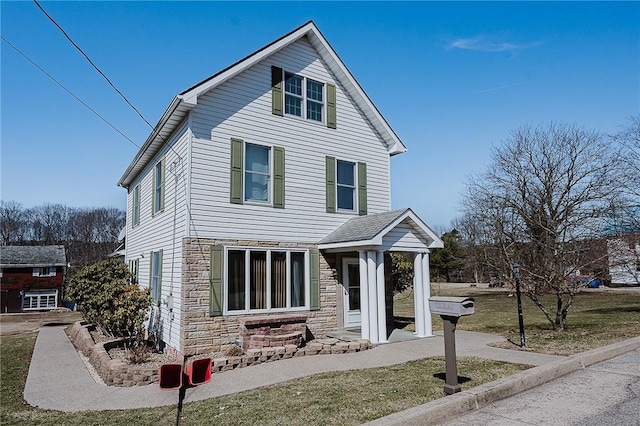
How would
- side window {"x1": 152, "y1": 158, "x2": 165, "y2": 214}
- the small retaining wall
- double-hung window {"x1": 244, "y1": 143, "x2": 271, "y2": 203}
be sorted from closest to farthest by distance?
the small retaining wall
double-hung window {"x1": 244, "y1": 143, "x2": 271, "y2": 203}
side window {"x1": 152, "y1": 158, "x2": 165, "y2": 214}

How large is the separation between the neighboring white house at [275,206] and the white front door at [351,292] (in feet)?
0.10

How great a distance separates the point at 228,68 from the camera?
11242mm

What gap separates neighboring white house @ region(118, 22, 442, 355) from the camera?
10680mm

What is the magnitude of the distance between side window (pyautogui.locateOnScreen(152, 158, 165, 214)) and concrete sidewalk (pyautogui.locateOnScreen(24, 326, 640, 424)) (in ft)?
15.3

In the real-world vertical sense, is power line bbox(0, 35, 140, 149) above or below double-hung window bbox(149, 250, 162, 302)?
above

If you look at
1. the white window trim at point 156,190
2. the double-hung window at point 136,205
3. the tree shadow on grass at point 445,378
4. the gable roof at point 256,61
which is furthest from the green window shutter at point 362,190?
the double-hung window at point 136,205

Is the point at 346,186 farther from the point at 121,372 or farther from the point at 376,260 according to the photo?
the point at 121,372

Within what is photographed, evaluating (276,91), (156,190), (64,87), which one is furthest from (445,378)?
(156,190)

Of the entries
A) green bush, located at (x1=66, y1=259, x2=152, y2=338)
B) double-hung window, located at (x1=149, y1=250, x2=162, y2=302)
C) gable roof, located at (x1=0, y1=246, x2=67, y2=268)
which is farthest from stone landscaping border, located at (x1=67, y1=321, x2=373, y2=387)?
gable roof, located at (x1=0, y1=246, x2=67, y2=268)

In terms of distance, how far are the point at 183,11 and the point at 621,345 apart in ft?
38.8

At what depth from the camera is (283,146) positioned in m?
12.3

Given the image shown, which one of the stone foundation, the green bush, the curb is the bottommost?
the curb

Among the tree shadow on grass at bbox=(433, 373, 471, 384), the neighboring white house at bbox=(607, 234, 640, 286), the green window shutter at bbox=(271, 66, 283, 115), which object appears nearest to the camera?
the tree shadow on grass at bbox=(433, 373, 471, 384)

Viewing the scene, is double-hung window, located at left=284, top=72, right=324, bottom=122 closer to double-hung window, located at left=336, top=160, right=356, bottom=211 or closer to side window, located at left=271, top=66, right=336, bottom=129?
side window, located at left=271, top=66, right=336, bottom=129
